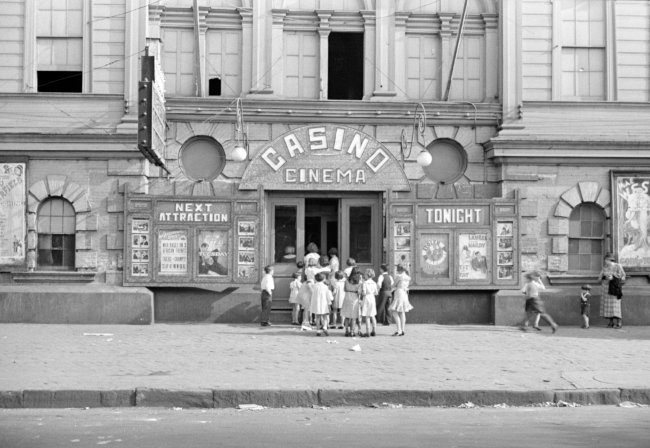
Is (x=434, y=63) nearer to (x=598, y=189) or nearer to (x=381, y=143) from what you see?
(x=381, y=143)

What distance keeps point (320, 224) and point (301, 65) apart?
154 inches

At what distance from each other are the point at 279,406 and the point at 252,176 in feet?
30.7

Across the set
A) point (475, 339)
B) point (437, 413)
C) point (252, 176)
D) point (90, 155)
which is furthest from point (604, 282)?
point (90, 155)

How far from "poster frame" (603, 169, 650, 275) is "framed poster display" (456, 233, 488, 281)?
2.99 meters

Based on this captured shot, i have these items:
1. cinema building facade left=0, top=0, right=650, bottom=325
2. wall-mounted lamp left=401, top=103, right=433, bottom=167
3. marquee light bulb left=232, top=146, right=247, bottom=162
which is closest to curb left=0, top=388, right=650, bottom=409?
cinema building facade left=0, top=0, right=650, bottom=325

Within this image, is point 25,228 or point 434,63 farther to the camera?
point 434,63

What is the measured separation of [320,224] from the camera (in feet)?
68.5

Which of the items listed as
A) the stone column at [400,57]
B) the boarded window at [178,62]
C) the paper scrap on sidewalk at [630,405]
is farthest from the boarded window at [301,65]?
the paper scrap on sidewalk at [630,405]

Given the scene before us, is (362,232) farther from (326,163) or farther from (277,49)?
(277,49)

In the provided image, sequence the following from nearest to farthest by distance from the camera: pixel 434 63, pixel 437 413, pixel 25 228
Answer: pixel 437 413 < pixel 25 228 < pixel 434 63

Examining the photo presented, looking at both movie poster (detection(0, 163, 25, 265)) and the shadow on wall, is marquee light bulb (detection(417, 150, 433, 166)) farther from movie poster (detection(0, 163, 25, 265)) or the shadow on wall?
movie poster (detection(0, 163, 25, 265))

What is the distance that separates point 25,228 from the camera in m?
19.6

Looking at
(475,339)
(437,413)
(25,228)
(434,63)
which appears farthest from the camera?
(434,63)

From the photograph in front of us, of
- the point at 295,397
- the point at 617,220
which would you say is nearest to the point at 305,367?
the point at 295,397
